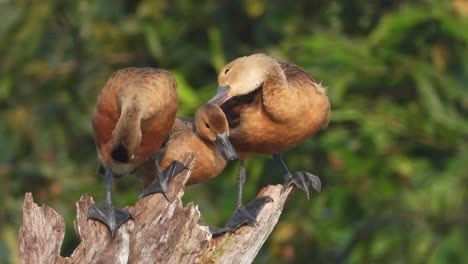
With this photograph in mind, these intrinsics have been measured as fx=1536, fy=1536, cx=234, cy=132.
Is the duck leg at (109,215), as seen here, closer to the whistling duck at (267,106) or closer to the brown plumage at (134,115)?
the brown plumage at (134,115)

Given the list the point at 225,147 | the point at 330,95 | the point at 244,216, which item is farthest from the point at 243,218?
the point at 330,95

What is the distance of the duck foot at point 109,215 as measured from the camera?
6.83m

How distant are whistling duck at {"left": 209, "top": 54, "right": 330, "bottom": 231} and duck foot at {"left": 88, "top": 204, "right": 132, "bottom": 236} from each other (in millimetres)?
989

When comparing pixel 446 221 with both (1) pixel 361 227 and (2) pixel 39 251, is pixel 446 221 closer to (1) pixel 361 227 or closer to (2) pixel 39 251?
(1) pixel 361 227

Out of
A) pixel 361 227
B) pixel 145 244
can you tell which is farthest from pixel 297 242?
pixel 145 244

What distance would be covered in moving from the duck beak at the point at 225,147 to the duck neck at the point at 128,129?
47 centimetres

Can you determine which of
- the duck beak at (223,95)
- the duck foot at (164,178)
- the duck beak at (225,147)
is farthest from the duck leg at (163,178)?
the duck beak at (223,95)

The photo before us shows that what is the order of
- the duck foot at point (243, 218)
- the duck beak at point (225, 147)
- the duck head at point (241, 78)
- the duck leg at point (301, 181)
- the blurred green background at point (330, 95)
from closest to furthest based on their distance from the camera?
1. the duck foot at point (243, 218)
2. the duck beak at point (225, 147)
3. the duck head at point (241, 78)
4. the duck leg at point (301, 181)
5. the blurred green background at point (330, 95)

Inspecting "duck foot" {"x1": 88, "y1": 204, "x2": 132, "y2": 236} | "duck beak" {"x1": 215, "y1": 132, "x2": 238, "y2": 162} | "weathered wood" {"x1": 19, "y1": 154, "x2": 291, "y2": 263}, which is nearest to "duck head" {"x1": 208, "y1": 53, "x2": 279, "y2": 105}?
"duck beak" {"x1": 215, "y1": 132, "x2": 238, "y2": 162}

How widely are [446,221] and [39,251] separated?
5016 mm

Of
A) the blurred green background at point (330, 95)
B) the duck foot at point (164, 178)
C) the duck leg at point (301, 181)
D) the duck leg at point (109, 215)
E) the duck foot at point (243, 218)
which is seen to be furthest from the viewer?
the blurred green background at point (330, 95)

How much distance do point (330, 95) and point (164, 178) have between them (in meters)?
3.55

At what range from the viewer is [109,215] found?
272 inches

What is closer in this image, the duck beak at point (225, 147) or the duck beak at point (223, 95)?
the duck beak at point (225, 147)
